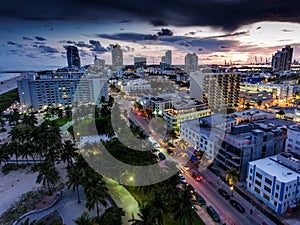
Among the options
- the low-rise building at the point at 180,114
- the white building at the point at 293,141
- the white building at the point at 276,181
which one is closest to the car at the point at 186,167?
the white building at the point at 276,181

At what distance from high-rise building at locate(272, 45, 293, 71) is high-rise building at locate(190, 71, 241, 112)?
149m

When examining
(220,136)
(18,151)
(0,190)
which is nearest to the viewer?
(0,190)

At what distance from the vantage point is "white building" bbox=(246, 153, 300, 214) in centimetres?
2038

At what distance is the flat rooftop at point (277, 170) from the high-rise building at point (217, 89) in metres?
37.8

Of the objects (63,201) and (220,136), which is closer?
(63,201)

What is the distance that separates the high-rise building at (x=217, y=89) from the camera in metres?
61.4

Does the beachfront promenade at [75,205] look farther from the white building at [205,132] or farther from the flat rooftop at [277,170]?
the flat rooftop at [277,170]

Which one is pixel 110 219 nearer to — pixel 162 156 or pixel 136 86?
pixel 162 156

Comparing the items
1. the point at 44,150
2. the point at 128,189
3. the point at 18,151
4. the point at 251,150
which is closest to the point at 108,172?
the point at 128,189

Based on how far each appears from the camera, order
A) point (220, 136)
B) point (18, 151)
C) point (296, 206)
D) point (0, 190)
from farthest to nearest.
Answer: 1. point (18, 151)
2. point (220, 136)
3. point (0, 190)
4. point (296, 206)

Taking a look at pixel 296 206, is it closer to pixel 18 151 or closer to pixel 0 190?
pixel 0 190

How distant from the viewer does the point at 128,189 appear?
25.1 metres

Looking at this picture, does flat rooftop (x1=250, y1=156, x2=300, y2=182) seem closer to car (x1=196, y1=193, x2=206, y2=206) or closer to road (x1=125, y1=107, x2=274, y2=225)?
road (x1=125, y1=107, x2=274, y2=225)

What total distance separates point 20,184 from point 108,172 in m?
13.5
